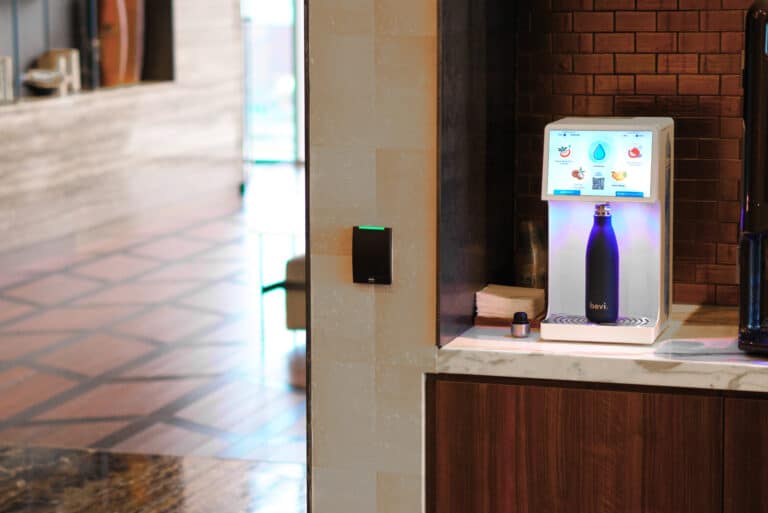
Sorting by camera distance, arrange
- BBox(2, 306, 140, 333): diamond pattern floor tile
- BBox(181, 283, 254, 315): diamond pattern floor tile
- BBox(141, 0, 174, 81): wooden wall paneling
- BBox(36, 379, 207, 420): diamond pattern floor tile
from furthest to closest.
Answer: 1. BBox(141, 0, 174, 81): wooden wall paneling
2. BBox(181, 283, 254, 315): diamond pattern floor tile
3. BBox(2, 306, 140, 333): diamond pattern floor tile
4. BBox(36, 379, 207, 420): diamond pattern floor tile

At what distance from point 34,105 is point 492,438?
7.45 m

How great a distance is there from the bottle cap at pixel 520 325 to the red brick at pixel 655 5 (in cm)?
82

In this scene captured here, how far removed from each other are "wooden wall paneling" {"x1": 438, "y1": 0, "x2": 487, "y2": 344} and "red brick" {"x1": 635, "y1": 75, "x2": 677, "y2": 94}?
40 cm

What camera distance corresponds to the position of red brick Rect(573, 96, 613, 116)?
319 centimetres

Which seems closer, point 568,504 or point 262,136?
point 568,504

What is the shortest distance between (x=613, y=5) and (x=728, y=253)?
26.0 inches

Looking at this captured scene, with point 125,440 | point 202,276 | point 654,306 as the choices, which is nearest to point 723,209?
point 654,306

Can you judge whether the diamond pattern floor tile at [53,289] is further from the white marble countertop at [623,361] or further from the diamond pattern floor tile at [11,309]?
the white marble countertop at [623,361]

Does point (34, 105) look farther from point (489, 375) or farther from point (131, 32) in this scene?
point (489, 375)

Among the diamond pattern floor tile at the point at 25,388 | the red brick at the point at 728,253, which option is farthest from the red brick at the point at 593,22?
the diamond pattern floor tile at the point at 25,388

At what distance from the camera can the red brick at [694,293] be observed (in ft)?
10.5

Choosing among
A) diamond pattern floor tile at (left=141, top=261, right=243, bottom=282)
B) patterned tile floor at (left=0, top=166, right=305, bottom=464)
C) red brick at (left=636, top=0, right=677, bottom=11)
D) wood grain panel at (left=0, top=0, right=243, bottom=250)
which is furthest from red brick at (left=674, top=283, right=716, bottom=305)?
wood grain panel at (left=0, top=0, right=243, bottom=250)

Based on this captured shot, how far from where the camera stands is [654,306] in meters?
2.91

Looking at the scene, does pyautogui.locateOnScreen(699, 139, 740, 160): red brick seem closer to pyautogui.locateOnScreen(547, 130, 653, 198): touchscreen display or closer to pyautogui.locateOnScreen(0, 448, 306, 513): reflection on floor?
pyautogui.locateOnScreen(547, 130, 653, 198): touchscreen display
